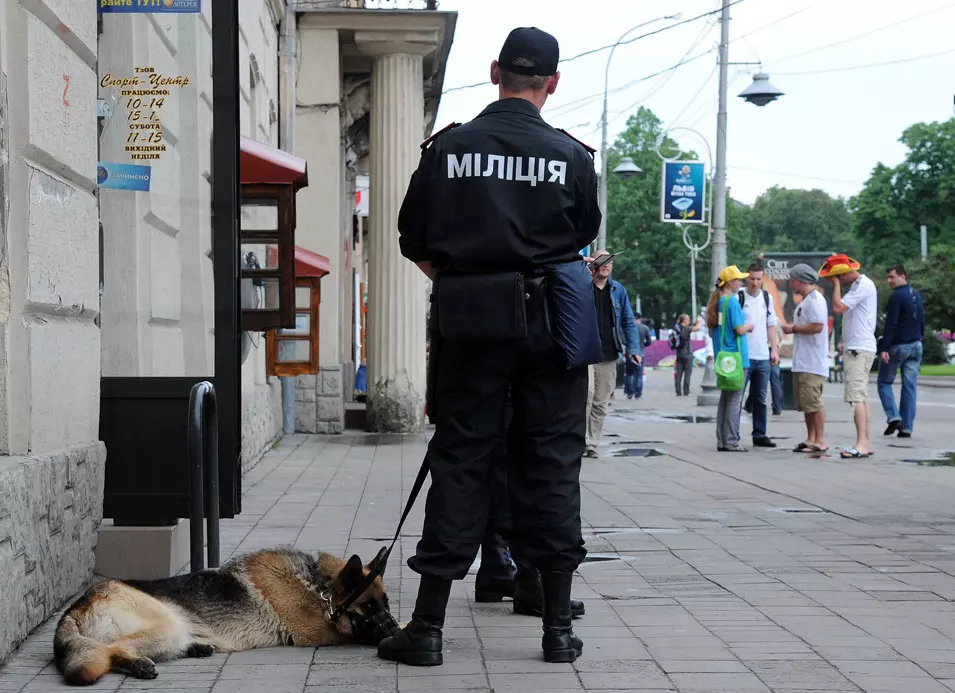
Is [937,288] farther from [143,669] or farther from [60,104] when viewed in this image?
[143,669]

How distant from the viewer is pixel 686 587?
19.9 feet

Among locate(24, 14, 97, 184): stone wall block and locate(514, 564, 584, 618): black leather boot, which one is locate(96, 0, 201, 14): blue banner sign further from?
locate(514, 564, 584, 618): black leather boot

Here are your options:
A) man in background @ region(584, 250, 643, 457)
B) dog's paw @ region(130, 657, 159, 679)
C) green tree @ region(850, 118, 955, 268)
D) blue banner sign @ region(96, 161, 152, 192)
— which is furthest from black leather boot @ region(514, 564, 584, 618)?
green tree @ region(850, 118, 955, 268)

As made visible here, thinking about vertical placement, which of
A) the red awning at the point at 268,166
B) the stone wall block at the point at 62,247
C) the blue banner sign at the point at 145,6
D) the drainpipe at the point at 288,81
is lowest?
the stone wall block at the point at 62,247

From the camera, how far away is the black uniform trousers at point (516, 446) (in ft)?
15.0

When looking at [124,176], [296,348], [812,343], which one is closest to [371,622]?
[124,176]

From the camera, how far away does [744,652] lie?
4.68 m

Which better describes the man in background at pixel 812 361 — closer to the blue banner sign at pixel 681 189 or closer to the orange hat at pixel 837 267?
the orange hat at pixel 837 267

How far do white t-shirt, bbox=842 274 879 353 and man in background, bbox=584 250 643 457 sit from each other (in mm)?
2151

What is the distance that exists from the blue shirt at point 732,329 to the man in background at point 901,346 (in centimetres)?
226

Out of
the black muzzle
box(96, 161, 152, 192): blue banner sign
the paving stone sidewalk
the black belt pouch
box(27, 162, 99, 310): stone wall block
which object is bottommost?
the paving stone sidewalk

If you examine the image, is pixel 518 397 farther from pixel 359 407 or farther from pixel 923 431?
pixel 359 407

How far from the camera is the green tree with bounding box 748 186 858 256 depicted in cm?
12206

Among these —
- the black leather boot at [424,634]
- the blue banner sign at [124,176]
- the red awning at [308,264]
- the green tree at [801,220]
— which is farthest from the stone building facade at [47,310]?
the green tree at [801,220]
